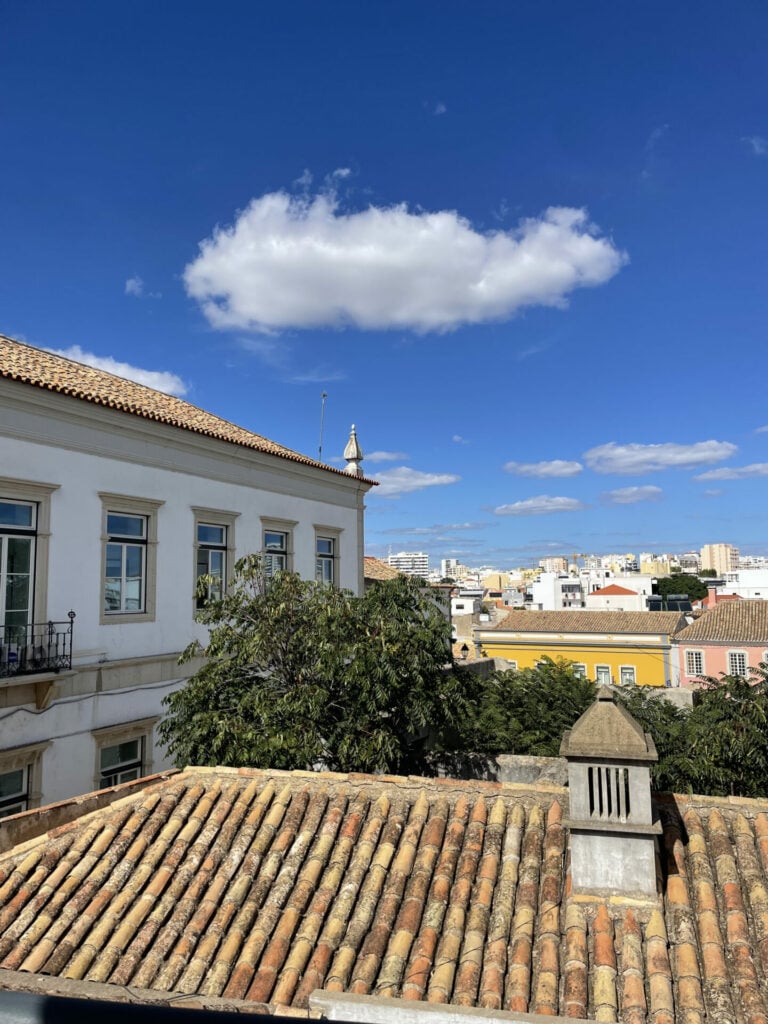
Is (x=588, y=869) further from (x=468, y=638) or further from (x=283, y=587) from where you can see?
(x=468, y=638)

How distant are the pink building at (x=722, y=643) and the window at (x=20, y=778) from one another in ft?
114

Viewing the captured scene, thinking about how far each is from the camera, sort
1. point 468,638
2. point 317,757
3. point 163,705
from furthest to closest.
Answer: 1. point 468,638
2. point 163,705
3. point 317,757

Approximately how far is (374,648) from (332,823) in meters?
3.75

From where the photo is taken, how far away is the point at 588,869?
5.22 m

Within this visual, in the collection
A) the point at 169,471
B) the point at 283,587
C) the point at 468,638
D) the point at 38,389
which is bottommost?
the point at 468,638

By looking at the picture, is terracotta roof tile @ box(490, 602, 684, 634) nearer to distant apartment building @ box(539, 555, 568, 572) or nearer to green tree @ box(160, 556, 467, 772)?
green tree @ box(160, 556, 467, 772)

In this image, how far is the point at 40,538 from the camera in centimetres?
1025

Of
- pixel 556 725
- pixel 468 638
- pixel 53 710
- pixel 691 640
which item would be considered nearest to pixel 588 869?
pixel 53 710

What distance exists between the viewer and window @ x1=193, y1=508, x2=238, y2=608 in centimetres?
1320

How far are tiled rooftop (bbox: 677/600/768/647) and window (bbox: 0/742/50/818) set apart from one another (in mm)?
35876

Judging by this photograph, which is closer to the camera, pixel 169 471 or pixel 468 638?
pixel 169 471

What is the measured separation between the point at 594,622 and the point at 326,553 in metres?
28.7

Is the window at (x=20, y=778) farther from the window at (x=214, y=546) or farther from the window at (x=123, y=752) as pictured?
the window at (x=214, y=546)

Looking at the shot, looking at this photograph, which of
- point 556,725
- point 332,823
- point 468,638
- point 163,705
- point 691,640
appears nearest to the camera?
point 332,823
